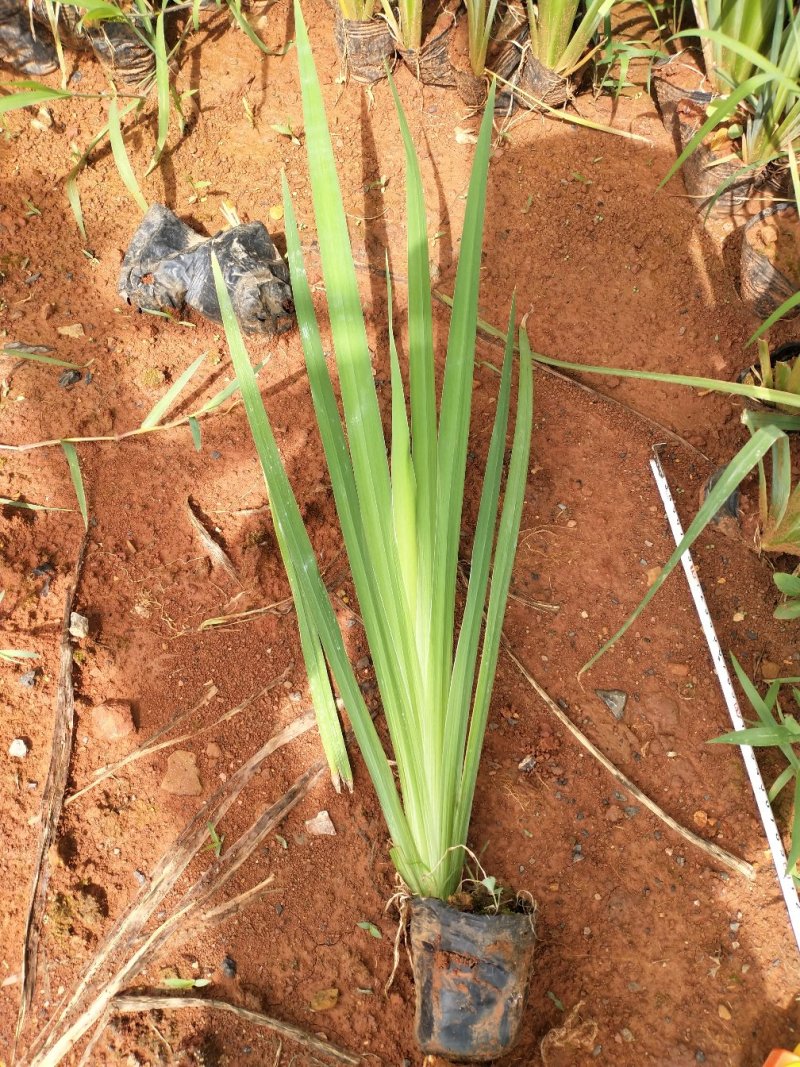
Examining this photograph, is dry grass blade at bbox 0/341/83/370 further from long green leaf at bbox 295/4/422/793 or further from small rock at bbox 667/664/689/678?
small rock at bbox 667/664/689/678

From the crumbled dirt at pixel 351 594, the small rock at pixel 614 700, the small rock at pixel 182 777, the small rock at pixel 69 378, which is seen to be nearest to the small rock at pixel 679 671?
the crumbled dirt at pixel 351 594

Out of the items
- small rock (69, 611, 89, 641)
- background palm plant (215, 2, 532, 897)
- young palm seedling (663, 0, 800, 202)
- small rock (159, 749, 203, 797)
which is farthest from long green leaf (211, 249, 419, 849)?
young palm seedling (663, 0, 800, 202)

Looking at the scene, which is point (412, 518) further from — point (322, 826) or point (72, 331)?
point (72, 331)

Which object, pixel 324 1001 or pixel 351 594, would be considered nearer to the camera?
pixel 324 1001

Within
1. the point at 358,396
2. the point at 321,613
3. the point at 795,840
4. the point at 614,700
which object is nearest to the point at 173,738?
the point at 321,613

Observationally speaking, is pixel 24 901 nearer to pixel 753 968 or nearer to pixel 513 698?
pixel 513 698
